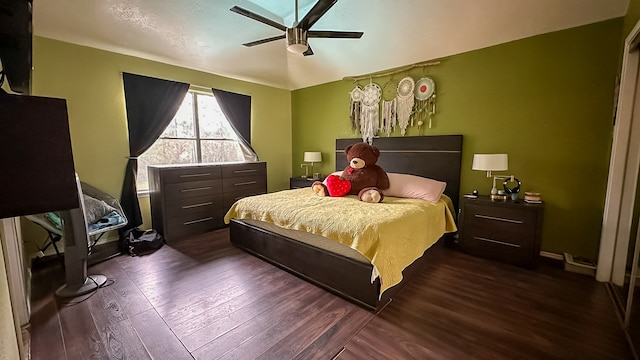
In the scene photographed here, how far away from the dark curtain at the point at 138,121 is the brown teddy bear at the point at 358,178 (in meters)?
2.31

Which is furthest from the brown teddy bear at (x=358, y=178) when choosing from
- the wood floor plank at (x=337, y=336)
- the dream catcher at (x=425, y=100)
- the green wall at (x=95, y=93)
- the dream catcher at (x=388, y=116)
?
the green wall at (x=95, y=93)

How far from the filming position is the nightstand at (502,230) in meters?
2.54

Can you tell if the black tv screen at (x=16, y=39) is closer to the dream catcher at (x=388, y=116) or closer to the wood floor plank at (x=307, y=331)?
the wood floor plank at (x=307, y=331)

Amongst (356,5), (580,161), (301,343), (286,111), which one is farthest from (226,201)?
(580,161)

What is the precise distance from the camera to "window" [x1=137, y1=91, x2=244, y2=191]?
3635mm

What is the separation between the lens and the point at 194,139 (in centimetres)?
399

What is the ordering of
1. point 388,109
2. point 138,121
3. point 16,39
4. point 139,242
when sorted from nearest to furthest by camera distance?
point 16,39 < point 139,242 < point 138,121 < point 388,109

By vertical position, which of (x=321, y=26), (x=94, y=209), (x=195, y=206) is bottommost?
(x=195, y=206)

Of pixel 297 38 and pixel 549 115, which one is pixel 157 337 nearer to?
pixel 297 38

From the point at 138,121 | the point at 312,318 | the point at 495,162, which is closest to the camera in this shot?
the point at 312,318

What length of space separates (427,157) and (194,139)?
137 inches

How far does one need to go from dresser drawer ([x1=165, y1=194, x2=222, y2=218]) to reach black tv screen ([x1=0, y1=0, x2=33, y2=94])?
98.7 inches

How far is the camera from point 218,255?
9.62 ft

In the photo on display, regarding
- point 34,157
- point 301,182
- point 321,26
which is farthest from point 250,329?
point 321,26
